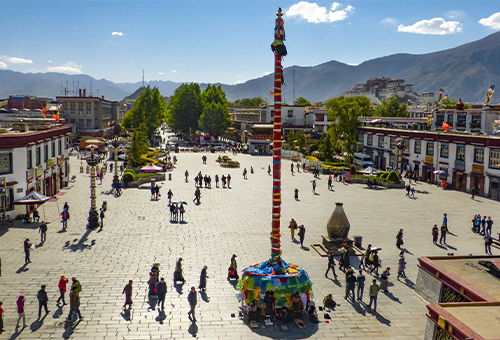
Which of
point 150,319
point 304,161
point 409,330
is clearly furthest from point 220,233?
point 304,161

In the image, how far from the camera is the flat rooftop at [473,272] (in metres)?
14.9

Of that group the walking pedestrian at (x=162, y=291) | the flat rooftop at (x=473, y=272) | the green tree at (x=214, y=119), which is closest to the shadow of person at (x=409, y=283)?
the flat rooftop at (x=473, y=272)

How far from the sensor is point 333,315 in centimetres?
1639

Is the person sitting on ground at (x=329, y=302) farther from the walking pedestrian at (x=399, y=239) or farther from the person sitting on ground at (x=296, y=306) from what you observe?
the walking pedestrian at (x=399, y=239)

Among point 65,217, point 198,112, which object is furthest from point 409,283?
point 198,112

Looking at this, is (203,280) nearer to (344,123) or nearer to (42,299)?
(42,299)

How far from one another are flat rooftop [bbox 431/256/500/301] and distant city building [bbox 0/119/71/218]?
2665cm

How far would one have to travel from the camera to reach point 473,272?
16578 millimetres

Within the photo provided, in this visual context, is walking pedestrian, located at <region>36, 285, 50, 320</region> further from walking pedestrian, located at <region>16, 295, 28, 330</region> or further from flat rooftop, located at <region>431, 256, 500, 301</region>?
flat rooftop, located at <region>431, 256, 500, 301</region>

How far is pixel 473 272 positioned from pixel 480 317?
4726 mm

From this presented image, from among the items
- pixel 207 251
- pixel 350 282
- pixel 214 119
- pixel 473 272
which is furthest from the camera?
pixel 214 119

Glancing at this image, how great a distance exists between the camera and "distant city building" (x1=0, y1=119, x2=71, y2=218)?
29812 millimetres

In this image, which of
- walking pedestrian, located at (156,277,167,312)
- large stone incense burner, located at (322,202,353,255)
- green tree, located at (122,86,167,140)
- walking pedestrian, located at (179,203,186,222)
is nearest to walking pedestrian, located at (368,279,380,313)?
large stone incense burner, located at (322,202,353,255)

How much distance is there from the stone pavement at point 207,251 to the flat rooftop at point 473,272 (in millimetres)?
1883
